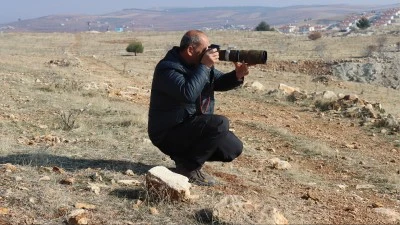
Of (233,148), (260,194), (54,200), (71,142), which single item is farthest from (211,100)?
(71,142)

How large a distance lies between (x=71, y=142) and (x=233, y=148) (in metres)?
2.36

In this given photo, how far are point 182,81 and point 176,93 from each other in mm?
104

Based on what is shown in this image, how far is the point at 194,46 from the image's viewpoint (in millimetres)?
4281

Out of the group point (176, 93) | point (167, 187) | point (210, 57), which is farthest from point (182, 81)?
point (167, 187)

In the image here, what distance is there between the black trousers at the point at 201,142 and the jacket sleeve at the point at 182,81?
23 centimetres

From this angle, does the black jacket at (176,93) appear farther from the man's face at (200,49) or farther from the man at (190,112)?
the man's face at (200,49)

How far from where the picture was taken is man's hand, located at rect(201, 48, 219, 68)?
418 cm

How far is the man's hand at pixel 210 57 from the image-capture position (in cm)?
418

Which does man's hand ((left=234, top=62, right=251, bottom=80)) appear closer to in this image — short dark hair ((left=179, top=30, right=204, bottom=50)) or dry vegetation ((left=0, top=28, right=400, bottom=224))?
short dark hair ((left=179, top=30, right=204, bottom=50))

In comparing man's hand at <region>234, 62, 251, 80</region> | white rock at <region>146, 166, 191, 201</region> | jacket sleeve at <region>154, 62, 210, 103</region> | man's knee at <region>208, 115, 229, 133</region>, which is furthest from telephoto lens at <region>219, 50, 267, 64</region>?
white rock at <region>146, 166, 191, 201</region>

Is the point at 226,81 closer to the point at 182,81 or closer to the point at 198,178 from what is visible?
the point at 182,81

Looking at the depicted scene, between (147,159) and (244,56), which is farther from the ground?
(244,56)

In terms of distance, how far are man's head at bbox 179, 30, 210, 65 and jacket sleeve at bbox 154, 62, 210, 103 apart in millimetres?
120

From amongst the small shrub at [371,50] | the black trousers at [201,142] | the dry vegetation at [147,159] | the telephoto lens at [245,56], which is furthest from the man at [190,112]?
the small shrub at [371,50]
